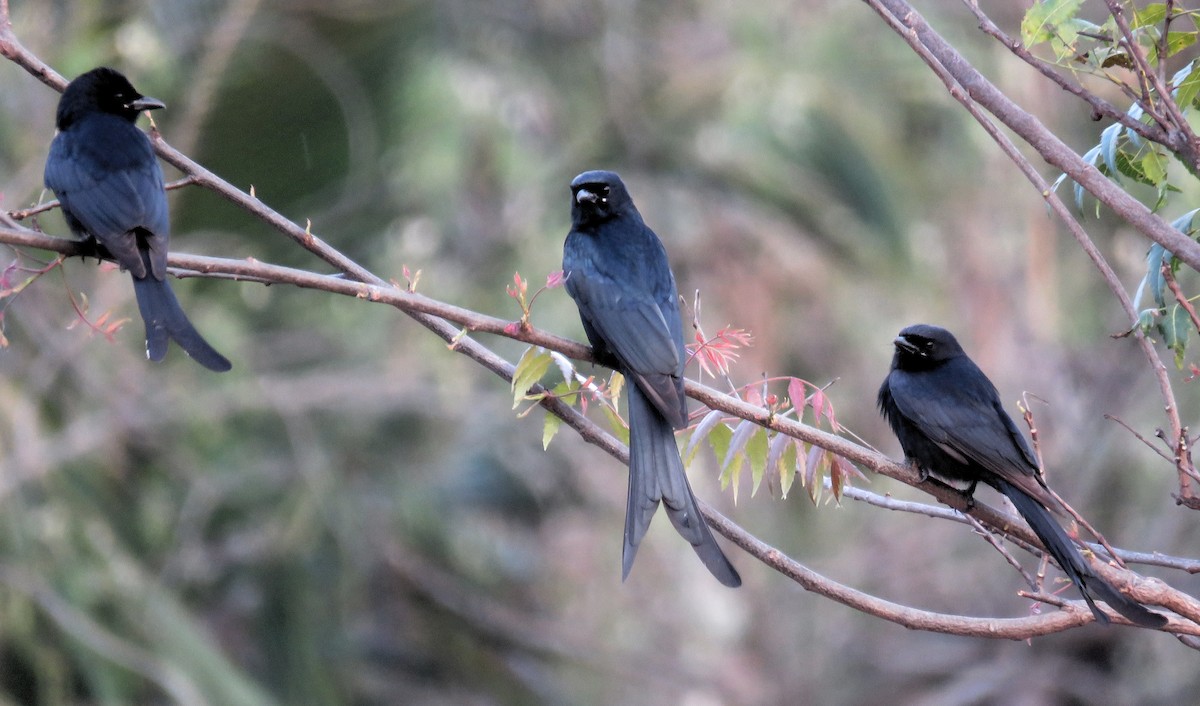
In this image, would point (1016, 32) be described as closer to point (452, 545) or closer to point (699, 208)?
point (699, 208)

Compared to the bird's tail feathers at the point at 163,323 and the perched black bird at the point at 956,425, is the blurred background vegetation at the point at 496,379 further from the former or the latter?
the perched black bird at the point at 956,425

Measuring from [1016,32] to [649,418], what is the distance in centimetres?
1028

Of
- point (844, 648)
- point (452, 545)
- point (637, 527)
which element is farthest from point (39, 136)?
point (844, 648)

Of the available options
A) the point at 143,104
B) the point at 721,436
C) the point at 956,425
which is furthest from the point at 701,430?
the point at 143,104

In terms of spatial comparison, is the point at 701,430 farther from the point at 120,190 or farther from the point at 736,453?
the point at 120,190

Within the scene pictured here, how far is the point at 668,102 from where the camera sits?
11.4m

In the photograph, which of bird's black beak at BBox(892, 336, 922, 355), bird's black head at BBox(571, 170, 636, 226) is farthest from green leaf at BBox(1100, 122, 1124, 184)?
bird's black head at BBox(571, 170, 636, 226)

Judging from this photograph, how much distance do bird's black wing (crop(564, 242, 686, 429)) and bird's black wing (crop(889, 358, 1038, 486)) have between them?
2.23ft

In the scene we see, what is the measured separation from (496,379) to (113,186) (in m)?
7.42

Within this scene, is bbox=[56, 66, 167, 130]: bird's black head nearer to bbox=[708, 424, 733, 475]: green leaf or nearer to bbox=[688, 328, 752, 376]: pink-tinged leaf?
bbox=[688, 328, 752, 376]: pink-tinged leaf

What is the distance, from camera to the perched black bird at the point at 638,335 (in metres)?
2.92

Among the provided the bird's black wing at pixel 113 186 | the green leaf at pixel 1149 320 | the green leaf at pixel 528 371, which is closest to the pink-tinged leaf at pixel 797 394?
the green leaf at pixel 528 371

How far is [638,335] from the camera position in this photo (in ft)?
11.3

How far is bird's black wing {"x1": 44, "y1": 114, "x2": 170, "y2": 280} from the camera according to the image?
133 inches
